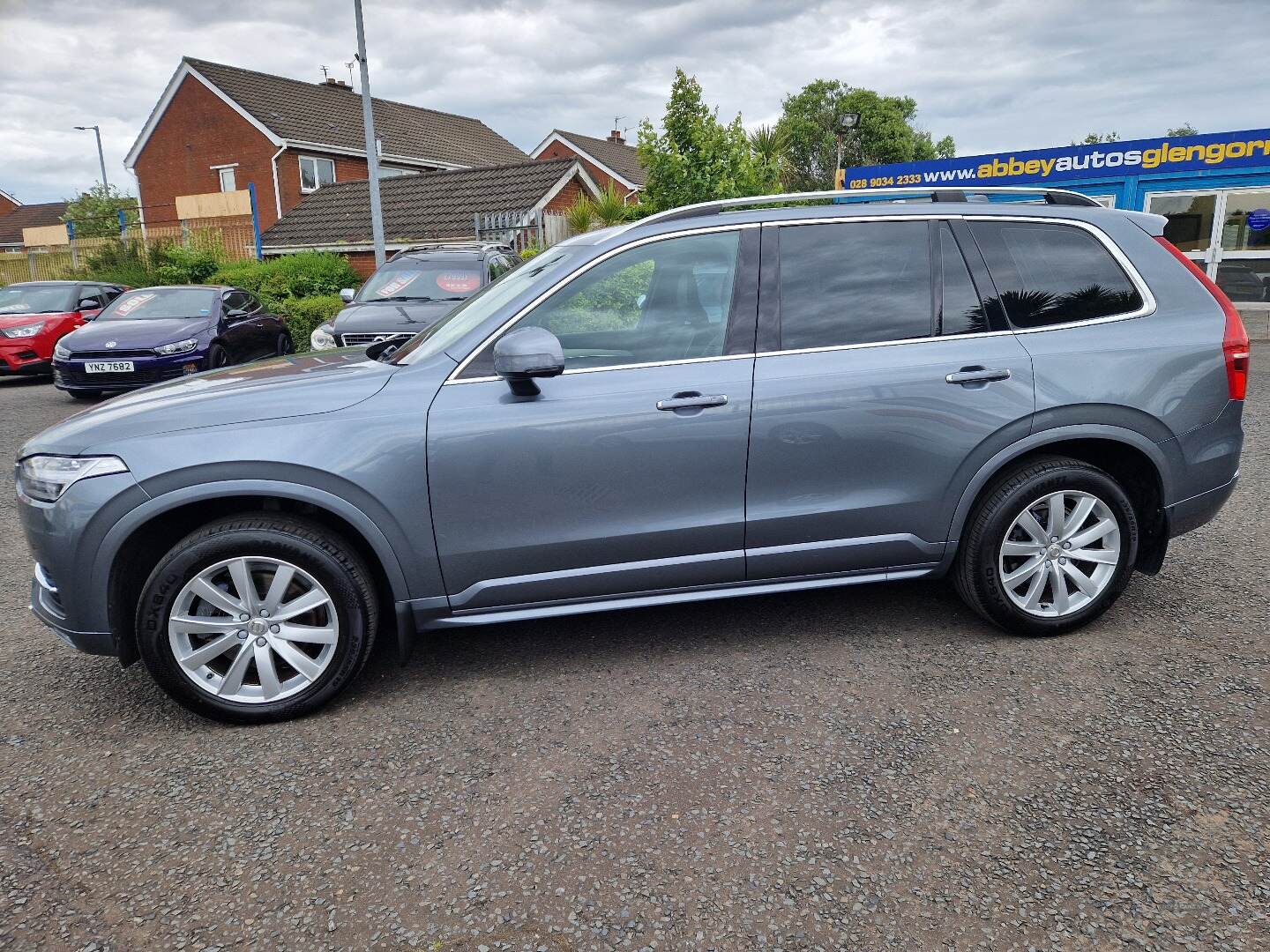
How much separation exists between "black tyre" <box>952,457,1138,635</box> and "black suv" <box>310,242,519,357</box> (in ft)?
22.6

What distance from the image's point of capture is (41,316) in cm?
1370

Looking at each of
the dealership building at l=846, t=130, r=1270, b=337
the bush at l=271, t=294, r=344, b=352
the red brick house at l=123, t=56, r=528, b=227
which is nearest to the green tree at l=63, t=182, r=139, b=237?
the red brick house at l=123, t=56, r=528, b=227

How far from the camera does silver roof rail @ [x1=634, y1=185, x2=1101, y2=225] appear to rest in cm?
367

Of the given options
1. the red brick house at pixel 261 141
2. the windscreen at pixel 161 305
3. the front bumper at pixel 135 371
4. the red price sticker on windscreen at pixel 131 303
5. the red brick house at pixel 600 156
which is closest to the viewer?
the front bumper at pixel 135 371

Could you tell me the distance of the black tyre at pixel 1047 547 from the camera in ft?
12.1

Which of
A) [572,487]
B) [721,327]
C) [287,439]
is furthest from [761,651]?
[287,439]

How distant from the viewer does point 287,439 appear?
3184mm

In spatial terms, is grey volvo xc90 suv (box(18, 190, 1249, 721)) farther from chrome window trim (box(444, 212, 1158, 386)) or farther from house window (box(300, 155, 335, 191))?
house window (box(300, 155, 335, 191))

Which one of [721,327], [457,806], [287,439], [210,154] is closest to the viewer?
[457,806]

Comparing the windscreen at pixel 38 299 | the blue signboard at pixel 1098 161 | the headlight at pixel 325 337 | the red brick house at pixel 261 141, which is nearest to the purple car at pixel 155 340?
the headlight at pixel 325 337

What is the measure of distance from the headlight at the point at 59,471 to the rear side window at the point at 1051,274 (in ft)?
11.2

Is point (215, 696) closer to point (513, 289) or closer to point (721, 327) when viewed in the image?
point (513, 289)

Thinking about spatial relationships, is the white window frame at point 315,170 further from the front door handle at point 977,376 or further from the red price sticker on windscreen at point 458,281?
the front door handle at point 977,376

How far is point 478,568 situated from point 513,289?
1150mm
